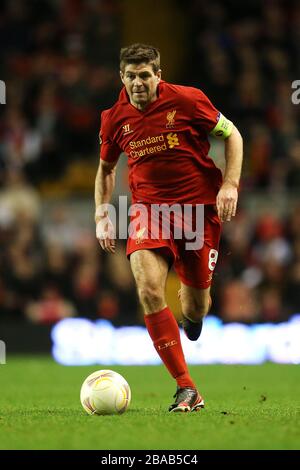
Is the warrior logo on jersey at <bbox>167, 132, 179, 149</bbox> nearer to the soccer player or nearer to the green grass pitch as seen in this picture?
the soccer player

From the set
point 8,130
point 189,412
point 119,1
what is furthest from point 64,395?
point 119,1

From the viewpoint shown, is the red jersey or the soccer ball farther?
the red jersey

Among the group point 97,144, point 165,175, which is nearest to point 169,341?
point 165,175

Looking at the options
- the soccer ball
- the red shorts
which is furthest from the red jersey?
the soccer ball

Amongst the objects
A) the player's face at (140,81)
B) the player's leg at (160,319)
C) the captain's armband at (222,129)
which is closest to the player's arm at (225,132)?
the captain's armband at (222,129)

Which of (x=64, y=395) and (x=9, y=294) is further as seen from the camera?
(x=9, y=294)

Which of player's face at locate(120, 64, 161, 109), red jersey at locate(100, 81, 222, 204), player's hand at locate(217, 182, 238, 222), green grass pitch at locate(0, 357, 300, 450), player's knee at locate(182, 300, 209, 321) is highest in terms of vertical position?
player's face at locate(120, 64, 161, 109)

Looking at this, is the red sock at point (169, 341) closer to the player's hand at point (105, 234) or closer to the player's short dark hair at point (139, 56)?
the player's hand at point (105, 234)

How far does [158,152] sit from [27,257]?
21.5 feet

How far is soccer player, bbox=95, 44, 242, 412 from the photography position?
6715 millimetres

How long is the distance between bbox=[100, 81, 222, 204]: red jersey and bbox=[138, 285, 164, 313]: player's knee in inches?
25.9

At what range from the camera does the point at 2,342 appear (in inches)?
493
